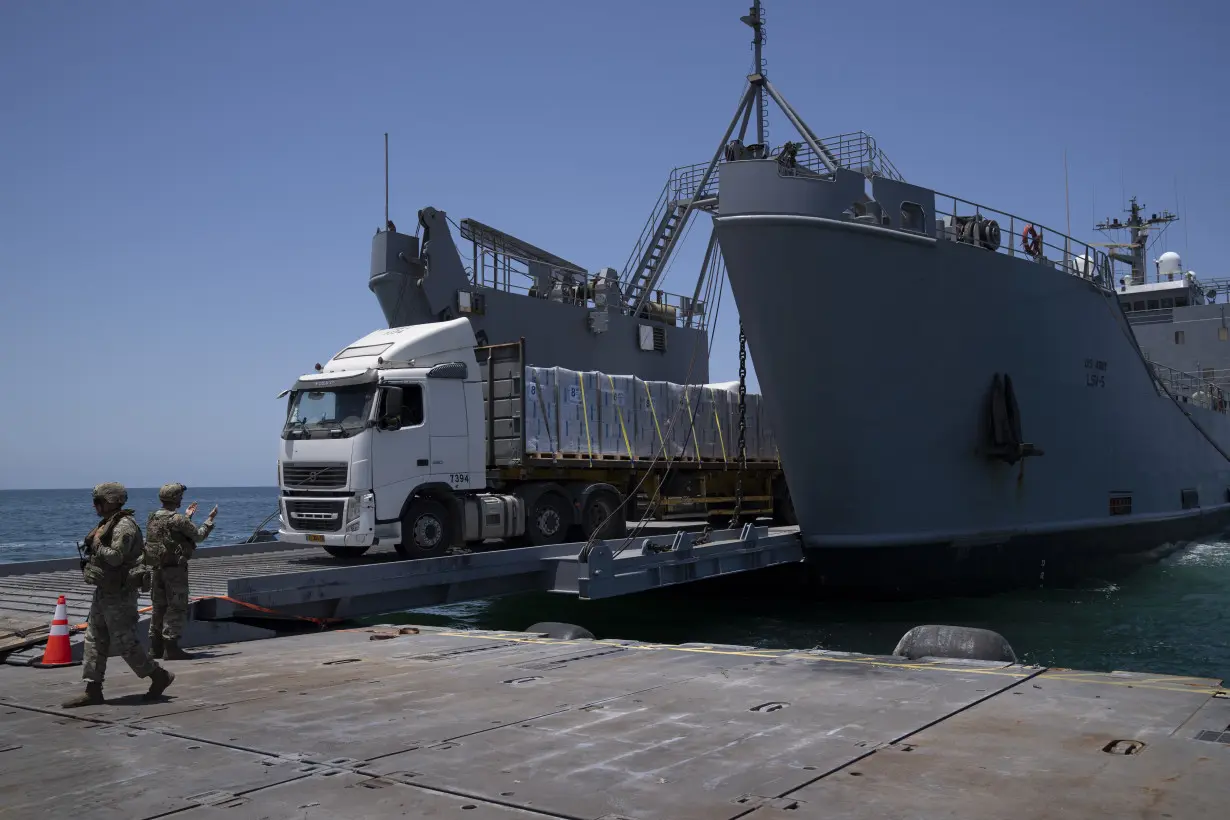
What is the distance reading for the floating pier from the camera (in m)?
4.63

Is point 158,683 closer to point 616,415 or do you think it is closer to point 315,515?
point 315,515

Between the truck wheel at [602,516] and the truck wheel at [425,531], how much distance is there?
110 inches

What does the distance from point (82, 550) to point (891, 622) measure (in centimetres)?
1131

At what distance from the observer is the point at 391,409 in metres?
13.2

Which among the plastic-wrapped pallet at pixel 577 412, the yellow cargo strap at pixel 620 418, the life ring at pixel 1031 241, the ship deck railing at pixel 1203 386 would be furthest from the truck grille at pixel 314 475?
the ship deck railing at pixel 1203 386

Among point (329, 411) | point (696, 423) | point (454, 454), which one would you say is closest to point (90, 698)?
point (329, 411)

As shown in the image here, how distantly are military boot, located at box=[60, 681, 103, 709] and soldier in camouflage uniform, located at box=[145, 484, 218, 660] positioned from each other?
1.43 m

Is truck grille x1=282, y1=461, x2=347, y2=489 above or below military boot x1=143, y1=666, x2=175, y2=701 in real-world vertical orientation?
above

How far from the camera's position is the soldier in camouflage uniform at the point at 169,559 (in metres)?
8.48

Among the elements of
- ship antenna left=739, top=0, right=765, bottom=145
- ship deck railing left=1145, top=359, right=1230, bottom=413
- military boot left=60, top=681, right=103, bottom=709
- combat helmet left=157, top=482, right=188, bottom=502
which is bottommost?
military boot left=60, top=681, right=103, bottom=709

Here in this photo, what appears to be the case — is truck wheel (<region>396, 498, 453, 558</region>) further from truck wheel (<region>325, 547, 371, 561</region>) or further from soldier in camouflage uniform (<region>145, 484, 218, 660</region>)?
soldier in camouflage uniform (<region>145, 484, 218, 660</region>)

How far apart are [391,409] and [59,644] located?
5.22 m

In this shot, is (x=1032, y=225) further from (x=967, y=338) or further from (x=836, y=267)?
(x=836, y=267)

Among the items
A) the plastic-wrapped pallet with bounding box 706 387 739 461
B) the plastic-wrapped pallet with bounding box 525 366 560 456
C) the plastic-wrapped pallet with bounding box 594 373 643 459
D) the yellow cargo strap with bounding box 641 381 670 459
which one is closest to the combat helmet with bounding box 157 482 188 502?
the plastic-wrapped pallet with bounding box 525 366 560 456
